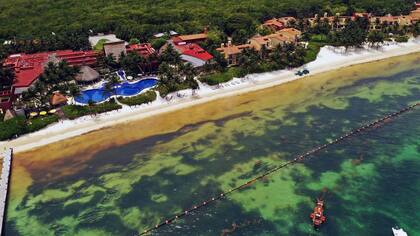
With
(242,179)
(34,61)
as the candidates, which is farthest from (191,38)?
(242,179)

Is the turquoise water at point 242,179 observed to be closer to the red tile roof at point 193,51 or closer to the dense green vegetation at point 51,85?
the dense green vegetation at point 51,85

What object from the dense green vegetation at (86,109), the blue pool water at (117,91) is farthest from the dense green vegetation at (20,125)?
the blue pool water at (117,91)

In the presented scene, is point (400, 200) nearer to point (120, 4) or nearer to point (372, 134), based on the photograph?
point (372, 134)

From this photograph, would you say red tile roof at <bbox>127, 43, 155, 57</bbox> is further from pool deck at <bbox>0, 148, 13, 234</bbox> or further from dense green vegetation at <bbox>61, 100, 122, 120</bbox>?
pool deck at <bbox>0, 148, 13, 234</bbox>

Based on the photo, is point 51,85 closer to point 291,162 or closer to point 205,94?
point 205,94

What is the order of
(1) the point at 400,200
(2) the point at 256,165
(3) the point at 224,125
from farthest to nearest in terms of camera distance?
(3) the point at 224,125 < (2) the point at 256,165 < (1) the point at 400,200

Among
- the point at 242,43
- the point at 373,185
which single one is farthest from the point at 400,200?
the point at 242,43
